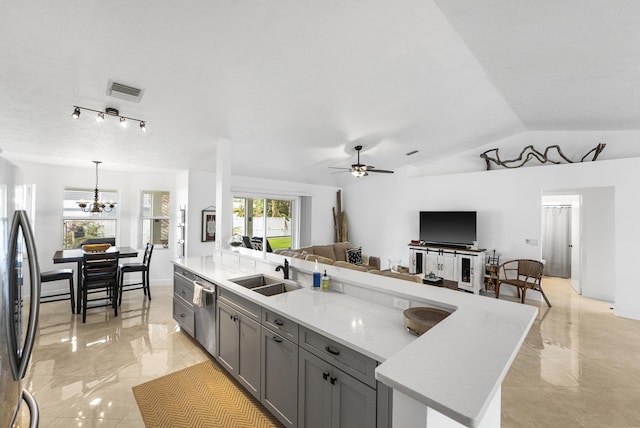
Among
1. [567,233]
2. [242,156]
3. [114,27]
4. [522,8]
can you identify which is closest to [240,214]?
[242,156]

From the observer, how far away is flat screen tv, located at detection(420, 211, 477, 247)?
18.3 feet

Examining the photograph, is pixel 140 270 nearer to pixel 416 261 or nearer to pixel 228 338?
pixel 228 338

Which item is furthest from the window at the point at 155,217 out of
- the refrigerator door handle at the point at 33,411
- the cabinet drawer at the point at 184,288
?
the refrigerator door handle at the point at 33,411

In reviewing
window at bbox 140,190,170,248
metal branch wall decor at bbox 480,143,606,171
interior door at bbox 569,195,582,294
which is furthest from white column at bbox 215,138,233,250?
interior door at bbox 569,195,582,294

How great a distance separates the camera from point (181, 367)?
8.91 feet

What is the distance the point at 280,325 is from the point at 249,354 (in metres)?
0.55

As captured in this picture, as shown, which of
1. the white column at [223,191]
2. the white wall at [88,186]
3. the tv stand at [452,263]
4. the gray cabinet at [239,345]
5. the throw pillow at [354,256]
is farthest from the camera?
the throw pillow at [354,256]

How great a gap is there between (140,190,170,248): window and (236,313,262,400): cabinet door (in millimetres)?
4224

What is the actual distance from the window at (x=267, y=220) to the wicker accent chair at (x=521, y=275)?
474cm

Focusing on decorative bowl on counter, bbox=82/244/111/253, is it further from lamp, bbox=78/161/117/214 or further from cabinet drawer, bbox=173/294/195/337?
cabinet drawer, bbox=173/294/195/337

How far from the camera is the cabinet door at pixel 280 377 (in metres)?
1.75

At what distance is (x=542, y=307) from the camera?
4.55 m

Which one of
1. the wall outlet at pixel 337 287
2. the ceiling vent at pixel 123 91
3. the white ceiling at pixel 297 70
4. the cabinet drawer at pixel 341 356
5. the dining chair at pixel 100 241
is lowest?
the cabinet drawer at pixel 341 356

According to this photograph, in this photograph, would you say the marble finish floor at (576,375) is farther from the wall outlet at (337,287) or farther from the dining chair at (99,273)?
the dining chair at (99,273)
